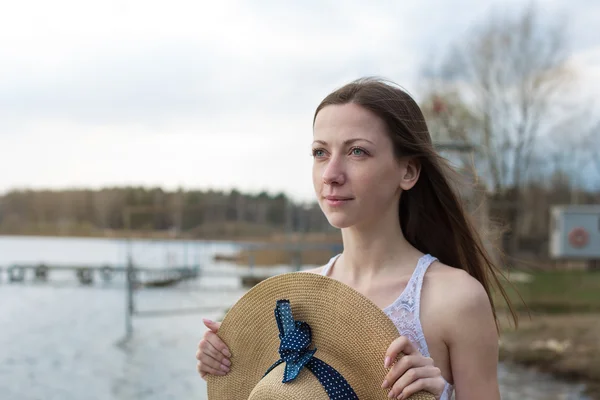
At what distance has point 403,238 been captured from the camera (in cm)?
165

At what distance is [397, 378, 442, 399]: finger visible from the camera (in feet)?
4.01

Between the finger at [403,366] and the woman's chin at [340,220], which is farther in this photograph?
the woman's chin at [340,220]

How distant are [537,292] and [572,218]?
1207 cm

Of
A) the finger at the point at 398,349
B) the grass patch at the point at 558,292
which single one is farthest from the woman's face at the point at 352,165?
the grass patch at the point at 558,292

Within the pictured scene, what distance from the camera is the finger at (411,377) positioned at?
1.23 metres

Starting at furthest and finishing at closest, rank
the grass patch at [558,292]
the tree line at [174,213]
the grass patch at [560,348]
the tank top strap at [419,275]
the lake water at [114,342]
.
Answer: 1. the tree line at [174,213]
2. the grass patch at [558,292]
3. the lake water at [114,342]
4. the grass patch at [560,348]
5. the tank top strap at [419,275]

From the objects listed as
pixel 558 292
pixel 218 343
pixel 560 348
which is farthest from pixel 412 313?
pixel 558 292

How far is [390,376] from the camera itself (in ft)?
4.13

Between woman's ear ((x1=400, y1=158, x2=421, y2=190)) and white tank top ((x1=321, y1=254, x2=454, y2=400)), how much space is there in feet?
0.68

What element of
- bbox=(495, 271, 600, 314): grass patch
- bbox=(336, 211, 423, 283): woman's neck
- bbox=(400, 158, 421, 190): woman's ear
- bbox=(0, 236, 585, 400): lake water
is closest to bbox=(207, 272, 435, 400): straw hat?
Answer: bbox=(336, 211, 423, 283): woman's neck

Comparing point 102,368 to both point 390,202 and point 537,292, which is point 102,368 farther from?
point 537,292

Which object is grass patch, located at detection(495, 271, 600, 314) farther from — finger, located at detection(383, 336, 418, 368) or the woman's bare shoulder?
finger, located at detection(383, 336, 418, 368)

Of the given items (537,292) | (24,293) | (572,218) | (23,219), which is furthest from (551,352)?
(23,219)

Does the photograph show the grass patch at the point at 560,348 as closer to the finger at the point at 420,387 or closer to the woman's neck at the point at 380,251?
the woman's neck at the point at 380,251
